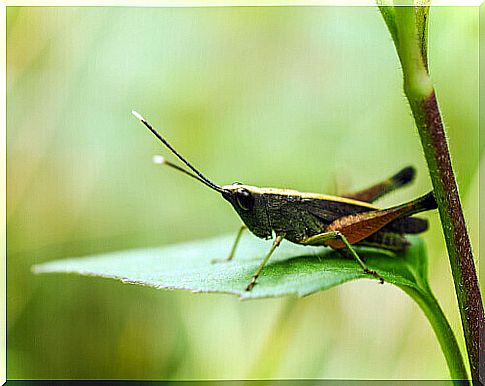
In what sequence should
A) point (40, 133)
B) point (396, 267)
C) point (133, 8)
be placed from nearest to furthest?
point (396, 267) → point (40, 133) → point (133, 8)

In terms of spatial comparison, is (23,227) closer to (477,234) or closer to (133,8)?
(133,8)

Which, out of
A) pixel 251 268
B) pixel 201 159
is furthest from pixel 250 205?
pixel 201 159

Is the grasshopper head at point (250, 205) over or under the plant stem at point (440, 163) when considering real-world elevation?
under

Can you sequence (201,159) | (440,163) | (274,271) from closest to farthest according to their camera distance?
(440,163), (274,271), (201,159)

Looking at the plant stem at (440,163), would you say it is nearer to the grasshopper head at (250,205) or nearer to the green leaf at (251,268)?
the green leaf at (251,268)

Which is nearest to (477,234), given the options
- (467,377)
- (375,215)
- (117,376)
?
(375,215)

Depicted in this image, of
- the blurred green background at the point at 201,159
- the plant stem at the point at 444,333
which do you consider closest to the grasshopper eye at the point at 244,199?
the plant stem at the point at 444,333

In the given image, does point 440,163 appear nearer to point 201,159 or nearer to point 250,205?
Result: point 250,205
